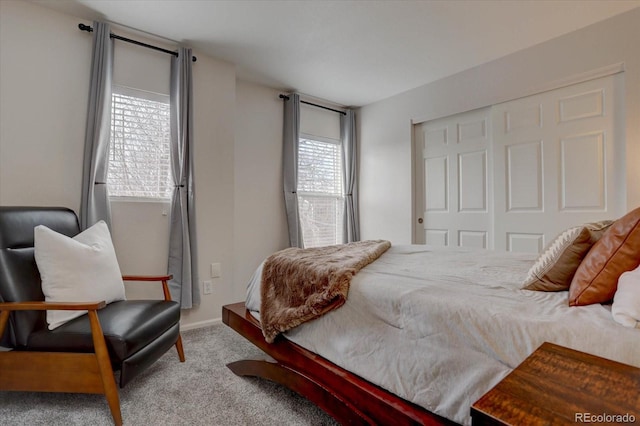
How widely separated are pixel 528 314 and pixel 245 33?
8.70 feet

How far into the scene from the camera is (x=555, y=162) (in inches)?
105

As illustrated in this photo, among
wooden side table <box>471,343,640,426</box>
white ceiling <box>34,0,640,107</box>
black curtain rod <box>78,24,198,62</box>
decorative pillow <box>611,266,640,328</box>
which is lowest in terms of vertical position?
wooden side table <box>471,343,640,426</box>

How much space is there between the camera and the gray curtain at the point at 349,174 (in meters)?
4.19

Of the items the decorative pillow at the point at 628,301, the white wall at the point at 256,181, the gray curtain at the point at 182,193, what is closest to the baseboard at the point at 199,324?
the gray curtain at the point at 182,193

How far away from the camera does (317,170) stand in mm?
4008

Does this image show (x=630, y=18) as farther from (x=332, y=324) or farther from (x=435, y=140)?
(x=332, y=324)

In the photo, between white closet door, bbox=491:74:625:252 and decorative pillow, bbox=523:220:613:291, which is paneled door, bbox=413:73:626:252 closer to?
white closet door, bbox=491:74:625:252

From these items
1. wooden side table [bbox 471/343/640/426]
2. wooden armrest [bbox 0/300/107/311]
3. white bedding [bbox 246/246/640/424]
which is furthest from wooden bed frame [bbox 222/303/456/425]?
wooden armrest [bbox 0/300/107/311]

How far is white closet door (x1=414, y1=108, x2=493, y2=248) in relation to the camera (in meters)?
3.16

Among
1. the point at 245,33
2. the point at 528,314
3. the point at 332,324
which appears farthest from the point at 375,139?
the point at 528,314

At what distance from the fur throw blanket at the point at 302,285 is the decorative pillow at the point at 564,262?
0.74 meters

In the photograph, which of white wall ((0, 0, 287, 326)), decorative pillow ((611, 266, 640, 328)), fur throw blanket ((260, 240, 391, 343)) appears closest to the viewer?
decorative pillow ((611, 266, 640, 328))
